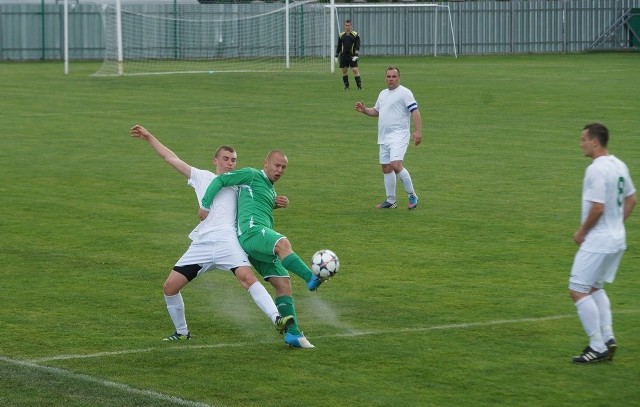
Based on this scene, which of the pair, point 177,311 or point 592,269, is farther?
point 177,311

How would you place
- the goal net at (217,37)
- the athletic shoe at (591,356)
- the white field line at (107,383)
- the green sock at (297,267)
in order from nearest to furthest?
the white field line at (107,383) < the athletic shoe at (591,356) < the green sock at (297,267) < the goal net at (217,37)

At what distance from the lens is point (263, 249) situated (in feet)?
33.6

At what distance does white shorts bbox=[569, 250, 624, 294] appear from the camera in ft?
30.7

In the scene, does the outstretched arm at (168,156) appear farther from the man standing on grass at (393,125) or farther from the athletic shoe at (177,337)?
the man standing on grass at (393,125)

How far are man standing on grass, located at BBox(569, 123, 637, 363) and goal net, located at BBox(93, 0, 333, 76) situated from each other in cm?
4199

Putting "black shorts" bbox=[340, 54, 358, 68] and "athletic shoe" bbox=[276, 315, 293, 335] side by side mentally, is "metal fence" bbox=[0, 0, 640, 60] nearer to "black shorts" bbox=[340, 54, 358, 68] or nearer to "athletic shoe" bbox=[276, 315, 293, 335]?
"black shorts" bbox=[340, 54, 358, 68]

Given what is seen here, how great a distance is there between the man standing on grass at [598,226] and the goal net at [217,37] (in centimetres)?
4199

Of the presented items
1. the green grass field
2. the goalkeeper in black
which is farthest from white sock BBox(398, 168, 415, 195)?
the goalkeeper in black

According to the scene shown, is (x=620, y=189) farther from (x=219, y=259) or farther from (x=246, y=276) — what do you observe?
(x=219, y=259)

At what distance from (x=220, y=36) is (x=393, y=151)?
39.1 meters

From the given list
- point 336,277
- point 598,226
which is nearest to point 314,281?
point 598,226

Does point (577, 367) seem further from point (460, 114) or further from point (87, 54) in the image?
point (87, 54)

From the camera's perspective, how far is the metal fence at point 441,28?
195ft

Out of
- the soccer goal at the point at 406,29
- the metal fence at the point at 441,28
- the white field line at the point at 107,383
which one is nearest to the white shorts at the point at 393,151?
the white field line at the point at 107,383
